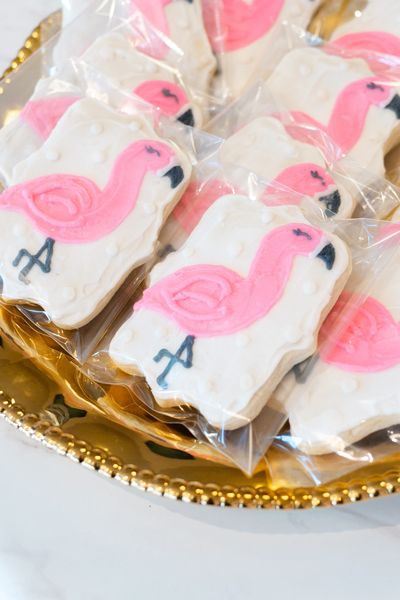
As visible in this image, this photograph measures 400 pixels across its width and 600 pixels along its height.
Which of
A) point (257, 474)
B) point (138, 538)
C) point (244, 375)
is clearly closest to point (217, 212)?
point (244, 375)

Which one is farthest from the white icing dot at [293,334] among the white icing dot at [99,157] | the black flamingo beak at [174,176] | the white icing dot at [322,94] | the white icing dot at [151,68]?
the white icing dot at [151,68]

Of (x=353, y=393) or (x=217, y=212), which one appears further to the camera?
(x=217, y=212)

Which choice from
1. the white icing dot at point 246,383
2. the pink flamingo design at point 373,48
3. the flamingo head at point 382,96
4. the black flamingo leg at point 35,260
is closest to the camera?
the white icing dot at point 246,383

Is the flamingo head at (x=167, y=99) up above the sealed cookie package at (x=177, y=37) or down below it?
below

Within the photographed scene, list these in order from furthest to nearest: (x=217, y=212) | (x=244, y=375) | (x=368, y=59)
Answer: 1. (x=368, y=59)
2. (x=217, y=212)
3. (x=244, y=375)

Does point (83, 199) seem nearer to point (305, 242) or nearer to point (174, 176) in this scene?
point (174, 176)

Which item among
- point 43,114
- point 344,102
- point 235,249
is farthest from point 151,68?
point 235,249

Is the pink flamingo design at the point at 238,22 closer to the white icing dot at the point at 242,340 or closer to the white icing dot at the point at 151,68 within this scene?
the white icing dot at the point at 151,68

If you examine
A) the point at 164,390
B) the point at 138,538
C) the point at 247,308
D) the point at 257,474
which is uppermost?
the point at 247,308

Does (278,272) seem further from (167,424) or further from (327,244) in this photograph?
(167,424)
